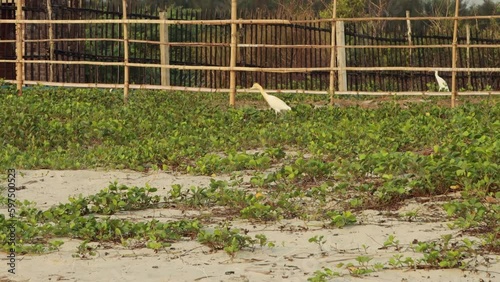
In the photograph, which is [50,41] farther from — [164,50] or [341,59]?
[341,59]

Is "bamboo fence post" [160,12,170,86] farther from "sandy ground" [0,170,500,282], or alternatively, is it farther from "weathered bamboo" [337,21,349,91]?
"sandy ground" [0,170,500,282]

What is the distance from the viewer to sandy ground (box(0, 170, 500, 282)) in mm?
5082

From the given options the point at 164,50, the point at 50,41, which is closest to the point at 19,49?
the point at 50,41

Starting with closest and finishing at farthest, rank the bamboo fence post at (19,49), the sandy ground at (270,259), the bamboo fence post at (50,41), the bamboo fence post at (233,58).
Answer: the sandy ground at (270,259), the bamboo fence post at (233,58), the bamboo fence post at (19,49), the bamboo fence post at (50,41)

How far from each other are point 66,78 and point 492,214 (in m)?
11.6

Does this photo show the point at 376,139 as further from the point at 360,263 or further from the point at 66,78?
the point at 66,78

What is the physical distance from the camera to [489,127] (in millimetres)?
8922

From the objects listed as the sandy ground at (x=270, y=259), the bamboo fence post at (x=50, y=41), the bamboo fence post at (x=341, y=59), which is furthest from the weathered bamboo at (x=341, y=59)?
the sandy ground at (x=270, y=259)

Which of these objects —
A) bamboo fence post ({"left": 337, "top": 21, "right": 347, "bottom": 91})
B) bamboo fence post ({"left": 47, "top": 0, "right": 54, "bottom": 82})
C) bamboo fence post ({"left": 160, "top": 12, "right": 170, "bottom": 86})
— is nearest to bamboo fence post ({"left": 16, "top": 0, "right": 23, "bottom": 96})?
bamboo fence post ({"left": 47, "top": 0, "right": 54, "bottom": 82})

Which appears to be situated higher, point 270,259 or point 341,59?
point 341,59

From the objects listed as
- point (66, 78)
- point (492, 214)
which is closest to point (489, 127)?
point (492, 214)

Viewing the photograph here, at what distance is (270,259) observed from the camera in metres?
5.42

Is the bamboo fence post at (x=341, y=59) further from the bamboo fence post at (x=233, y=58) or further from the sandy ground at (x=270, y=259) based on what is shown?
the sandy ground at (x=270, y=259)

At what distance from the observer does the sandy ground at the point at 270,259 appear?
16.7ft
